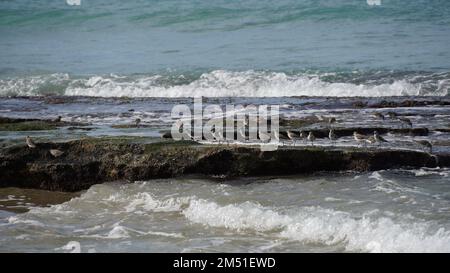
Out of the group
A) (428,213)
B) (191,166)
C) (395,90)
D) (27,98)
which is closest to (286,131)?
(191,166)

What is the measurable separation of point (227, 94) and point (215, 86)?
3.16 feet

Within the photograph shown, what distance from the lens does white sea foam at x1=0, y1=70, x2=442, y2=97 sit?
70.0 ft

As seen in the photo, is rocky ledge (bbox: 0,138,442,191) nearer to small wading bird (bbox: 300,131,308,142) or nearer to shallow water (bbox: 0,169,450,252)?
shallow water (bbox: 0,169,450,252)

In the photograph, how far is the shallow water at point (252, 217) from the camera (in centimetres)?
762

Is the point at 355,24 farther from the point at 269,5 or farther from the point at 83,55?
the point at 83,55

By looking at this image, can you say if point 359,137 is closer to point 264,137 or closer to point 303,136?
point 303,136

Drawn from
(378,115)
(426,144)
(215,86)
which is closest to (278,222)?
(426,144)

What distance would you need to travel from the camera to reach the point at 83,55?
3419 cm

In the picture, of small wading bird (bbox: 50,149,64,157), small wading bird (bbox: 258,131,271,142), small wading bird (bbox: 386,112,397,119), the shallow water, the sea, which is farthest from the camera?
small wading bird (bbox: 386,112,397,119)

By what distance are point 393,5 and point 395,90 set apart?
16.4 metres

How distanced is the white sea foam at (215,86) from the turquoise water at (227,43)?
6cm

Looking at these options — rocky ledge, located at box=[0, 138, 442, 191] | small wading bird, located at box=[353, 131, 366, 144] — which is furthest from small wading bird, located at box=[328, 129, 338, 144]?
rocky ledge, located at box=[0, 138, 442, 191]

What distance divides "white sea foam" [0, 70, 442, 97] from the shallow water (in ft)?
37.7

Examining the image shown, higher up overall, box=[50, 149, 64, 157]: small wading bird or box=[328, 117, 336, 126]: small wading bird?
box=[50, 149, 64, 157]: small wading bird
